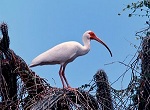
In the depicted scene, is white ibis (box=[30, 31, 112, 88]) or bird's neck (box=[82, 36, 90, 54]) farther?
bird's neck (box=[82, 36, 90, 54])

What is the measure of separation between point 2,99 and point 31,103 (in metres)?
0.89

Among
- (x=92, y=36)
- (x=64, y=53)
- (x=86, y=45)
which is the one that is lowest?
(x=64, y=53)

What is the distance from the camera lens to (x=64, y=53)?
5762 mm

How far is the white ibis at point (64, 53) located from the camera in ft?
18.3

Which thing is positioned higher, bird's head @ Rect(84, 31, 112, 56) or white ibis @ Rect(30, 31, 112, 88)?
bird's head @ Rect(84, 31, 112, 56)

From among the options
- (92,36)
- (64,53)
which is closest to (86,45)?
(92,36)

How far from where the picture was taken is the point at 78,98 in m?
4.30

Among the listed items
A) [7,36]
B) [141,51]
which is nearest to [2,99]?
[7,36]

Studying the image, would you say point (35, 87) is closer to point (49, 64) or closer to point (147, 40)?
point (49, 64)

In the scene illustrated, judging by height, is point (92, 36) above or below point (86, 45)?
above

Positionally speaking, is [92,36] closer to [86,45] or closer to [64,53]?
[86,45]

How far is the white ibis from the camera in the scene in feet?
18.3

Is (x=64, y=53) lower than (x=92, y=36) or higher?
lower

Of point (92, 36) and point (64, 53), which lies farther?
point (92, 36)
